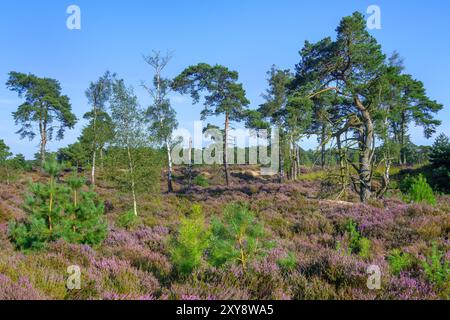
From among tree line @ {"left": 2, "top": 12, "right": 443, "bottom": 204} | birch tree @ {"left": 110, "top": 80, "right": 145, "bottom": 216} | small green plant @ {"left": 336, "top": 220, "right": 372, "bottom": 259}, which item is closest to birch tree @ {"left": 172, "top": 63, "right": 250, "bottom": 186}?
tree line @ {"left": 2, "top": 12, "right": 443, "bottom": 204}

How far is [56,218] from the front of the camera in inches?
261

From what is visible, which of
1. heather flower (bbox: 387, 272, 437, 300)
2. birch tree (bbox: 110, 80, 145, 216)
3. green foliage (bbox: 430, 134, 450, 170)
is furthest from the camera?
green foliage (bbox: 430, 134, 450, 170)

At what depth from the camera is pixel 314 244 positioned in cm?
751

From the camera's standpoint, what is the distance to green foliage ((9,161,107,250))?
20.6 feet

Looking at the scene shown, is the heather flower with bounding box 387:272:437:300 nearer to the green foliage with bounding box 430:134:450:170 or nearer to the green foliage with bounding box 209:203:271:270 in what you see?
the green foliage with bounding box 209:203:271:270

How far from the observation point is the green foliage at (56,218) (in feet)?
20.6

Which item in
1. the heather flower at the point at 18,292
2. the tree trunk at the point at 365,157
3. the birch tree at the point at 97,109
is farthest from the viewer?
the birch tree at the point at 97,109

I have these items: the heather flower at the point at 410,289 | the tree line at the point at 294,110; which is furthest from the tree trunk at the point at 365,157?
the heather flower at the point at 410,289

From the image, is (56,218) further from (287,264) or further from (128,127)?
(128,127)

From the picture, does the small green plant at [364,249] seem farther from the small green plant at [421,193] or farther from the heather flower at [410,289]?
the small green plant at [421,193]

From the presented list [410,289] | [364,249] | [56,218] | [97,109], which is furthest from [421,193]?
[97,109]

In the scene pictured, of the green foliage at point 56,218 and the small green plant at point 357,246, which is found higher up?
the green foliage at point 56,218
